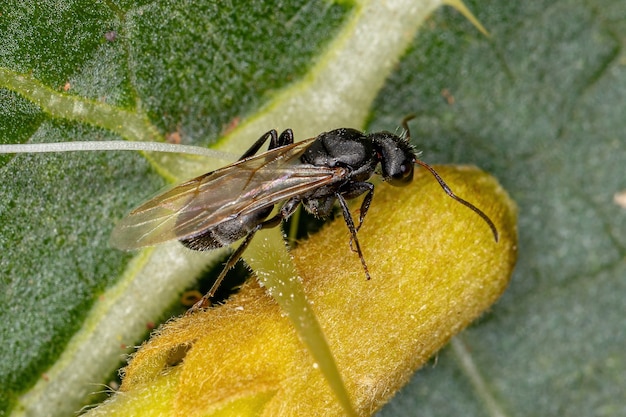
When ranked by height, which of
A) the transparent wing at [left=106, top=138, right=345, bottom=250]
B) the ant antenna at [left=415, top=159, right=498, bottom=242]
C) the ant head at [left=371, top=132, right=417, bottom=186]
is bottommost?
the ant antenna at [left=415, top=159, right=498, bottom=242]

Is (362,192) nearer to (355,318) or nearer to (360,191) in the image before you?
(360,191)

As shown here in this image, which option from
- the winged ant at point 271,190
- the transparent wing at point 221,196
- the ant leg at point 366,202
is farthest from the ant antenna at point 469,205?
the transparent wing at point 221,196

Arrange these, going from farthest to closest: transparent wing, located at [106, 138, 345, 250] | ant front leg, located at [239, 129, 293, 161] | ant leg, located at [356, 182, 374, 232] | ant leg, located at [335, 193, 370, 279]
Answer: ant front leg, located at [239, 129, 293, 161]
ant leg, located at [356, 182, 374, 232]
transparent wing, located at [106, 138, 345, 250]
ant leg, located at [335, 193, 370, 279]

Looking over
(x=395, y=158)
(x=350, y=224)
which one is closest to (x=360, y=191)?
(x=395, y=158)

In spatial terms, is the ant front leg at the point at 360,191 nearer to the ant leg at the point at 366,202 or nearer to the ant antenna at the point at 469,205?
the ant leg at the point at 366,202

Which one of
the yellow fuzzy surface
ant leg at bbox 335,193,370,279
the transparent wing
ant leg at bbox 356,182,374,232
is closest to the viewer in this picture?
the yellow fuzzy surface

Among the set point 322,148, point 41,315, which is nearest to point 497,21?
point 322,148

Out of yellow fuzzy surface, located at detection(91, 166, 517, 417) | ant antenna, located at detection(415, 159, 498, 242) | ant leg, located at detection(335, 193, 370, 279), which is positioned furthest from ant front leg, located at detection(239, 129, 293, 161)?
ant antenna, located at detection(415, 159, 498, 242)

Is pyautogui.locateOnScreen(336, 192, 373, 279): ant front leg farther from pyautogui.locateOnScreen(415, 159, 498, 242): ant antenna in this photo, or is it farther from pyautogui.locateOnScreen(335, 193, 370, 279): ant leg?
pyautogui.locateOnScreen(415, 159, 498, 242): ant antenna
